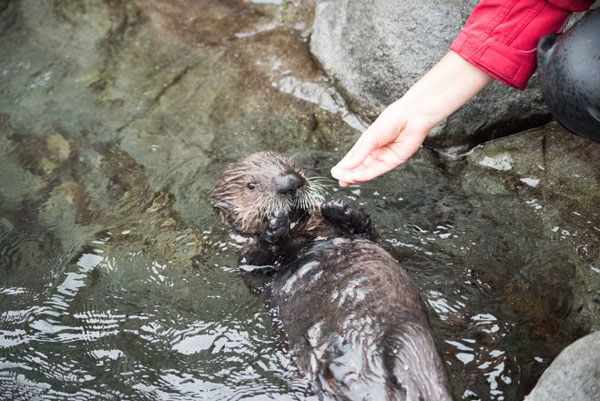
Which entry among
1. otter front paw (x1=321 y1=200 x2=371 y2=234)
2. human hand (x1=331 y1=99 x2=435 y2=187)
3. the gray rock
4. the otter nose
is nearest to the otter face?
the otter nose

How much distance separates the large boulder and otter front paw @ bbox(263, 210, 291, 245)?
1615mm

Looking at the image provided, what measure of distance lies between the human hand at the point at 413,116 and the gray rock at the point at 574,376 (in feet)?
4.07

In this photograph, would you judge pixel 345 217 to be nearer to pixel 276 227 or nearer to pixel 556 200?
pixel 276 227

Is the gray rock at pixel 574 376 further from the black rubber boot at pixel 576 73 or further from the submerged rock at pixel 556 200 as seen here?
the black rubber boot at pixel 576 73

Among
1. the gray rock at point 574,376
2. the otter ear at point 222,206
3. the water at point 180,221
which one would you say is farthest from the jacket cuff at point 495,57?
the otter ear at point 222,206

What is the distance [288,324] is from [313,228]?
0.79 m

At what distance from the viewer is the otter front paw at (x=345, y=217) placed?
3910 mm

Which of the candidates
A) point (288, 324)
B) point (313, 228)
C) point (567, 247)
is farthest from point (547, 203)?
point (288, 324)

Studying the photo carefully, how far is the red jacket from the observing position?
3281mm

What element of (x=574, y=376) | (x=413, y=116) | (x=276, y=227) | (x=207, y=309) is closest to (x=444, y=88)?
(x=413, y=116)

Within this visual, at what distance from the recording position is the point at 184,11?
247 inches

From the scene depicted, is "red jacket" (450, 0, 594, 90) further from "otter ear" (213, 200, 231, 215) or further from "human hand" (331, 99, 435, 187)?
"otter ear" (213, 200, 231, 215)

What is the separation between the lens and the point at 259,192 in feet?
13.7

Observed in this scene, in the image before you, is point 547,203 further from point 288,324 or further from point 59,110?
point 59,110
